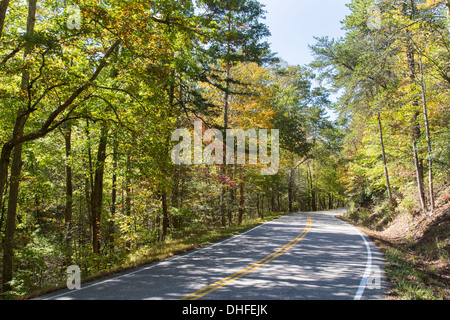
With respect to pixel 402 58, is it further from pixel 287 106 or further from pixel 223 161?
pixel 287 106

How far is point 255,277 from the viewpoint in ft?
23.4

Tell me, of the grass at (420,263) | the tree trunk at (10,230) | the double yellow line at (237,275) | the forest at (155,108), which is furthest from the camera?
the tree trunk at (10,230)

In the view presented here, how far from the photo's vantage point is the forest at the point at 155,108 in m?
8.58

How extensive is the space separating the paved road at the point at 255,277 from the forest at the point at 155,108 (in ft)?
5.76

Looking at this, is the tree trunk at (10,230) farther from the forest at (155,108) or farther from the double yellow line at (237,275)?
the double yellow line at (237,275)

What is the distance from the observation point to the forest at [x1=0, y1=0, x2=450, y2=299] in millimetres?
8578

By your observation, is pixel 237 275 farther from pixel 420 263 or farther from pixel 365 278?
pixel 420 263

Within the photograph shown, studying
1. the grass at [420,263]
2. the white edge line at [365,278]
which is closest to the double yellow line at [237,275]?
the white edge line at [365,278]

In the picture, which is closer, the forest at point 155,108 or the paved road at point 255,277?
the paved road at point 255,277

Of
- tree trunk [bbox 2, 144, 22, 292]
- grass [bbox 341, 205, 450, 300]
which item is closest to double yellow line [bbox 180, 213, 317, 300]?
grass [bbox 341, 205, 450, 300]

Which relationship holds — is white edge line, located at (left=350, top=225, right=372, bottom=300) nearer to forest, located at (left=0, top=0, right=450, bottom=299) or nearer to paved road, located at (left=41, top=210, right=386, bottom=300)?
paved road, located at (left=41, top=210, right=386, bottom=300)

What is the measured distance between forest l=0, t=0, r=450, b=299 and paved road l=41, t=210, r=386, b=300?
1.75 meters

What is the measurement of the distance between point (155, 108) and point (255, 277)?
6296mm

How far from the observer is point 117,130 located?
9.55 metres
